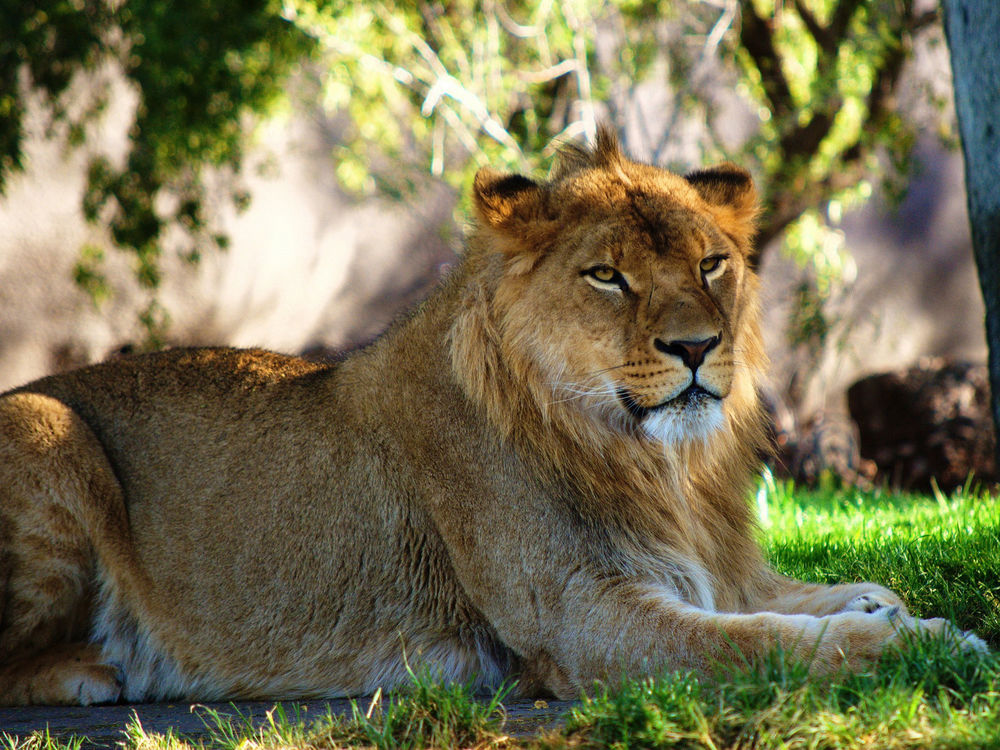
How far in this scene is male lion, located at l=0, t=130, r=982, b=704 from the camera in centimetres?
338

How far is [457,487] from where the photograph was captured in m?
3.62

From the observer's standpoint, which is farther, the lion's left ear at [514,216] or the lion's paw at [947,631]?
the lion's left ear at [514,216]

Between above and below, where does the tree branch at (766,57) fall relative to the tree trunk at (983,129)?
above

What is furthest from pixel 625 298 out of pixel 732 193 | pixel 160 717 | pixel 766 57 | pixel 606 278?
pixel 766 57

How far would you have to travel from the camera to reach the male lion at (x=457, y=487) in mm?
3379

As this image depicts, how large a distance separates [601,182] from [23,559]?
2391mm

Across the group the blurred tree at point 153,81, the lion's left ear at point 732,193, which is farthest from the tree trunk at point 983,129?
the blurred tree at point 153,81

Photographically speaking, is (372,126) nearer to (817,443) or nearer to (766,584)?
(817,443)

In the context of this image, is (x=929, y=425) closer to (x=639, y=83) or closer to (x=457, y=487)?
(x=639, y=83)

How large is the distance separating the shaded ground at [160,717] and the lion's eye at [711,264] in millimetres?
1423

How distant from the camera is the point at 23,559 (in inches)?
152

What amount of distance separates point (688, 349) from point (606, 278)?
38 centimetres

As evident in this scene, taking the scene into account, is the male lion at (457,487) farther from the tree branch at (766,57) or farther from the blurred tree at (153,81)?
the tree branch at (766,57)

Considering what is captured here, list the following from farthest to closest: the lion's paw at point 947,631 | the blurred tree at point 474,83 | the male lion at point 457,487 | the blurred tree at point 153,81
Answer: the blurred tree at point 474,83 < the blurred tree at point 153,81 < the male lion at point 457,487 < the lion's paw at point 947,631
